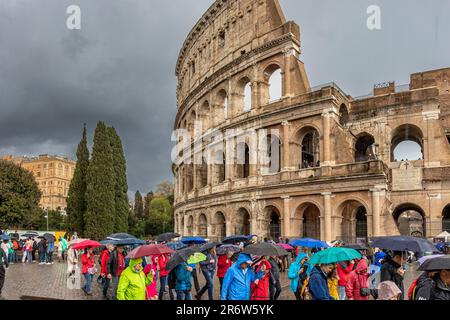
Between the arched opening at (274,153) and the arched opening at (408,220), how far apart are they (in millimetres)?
8875

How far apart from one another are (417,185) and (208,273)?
21.6 meters

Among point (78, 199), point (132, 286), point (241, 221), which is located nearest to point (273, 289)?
point (132, 286)

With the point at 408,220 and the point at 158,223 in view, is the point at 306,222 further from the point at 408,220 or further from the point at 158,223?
the point at 158,223

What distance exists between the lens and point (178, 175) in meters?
44.8

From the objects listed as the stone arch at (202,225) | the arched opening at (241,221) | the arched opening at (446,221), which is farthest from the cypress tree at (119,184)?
the arched opening at (446,221)

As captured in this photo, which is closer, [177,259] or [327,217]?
[177,259]

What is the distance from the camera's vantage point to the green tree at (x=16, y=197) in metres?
39.0

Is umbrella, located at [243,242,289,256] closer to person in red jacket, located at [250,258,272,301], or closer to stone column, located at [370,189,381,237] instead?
person in red jacket, located at [250,258,272,301]

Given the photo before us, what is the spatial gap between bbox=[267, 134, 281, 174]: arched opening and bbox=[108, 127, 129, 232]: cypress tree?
16300 mm

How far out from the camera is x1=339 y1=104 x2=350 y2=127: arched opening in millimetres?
29095

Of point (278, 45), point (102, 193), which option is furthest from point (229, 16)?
point (102, 193)

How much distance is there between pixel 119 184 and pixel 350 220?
2305cm

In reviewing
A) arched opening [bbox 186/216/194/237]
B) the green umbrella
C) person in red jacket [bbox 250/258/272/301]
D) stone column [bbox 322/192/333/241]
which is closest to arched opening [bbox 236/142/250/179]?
arched opening [bbox 186/216/194/237]

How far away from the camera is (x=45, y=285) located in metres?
15.8
